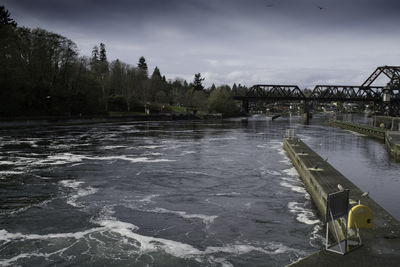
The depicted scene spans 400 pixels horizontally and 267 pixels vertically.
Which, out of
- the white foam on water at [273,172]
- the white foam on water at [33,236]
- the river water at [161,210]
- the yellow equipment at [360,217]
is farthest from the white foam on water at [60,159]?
the yellow equipment at [360,217]

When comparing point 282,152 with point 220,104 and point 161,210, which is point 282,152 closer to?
point 161,210

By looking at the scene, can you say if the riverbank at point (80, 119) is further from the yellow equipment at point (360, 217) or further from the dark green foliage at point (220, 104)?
the yellow equipment at point (360, 217)

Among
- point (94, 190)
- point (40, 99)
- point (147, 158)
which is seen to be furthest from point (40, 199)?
point (40, 99)

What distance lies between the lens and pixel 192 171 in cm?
3175

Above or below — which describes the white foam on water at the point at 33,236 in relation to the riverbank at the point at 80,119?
below

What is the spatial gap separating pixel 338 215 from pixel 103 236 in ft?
33.4

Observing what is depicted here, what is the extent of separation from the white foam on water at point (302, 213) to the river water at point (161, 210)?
56mm

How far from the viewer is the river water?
14680 mm

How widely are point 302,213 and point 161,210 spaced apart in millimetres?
7950

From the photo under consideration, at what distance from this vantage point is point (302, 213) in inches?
800

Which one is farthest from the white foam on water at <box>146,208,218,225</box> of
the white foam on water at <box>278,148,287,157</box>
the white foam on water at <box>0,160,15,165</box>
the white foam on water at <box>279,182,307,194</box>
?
the white foam on water at <box>278,148,287,157</box>

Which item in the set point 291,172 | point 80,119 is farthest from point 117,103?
point 291,172

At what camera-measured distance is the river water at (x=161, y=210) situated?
14680mm

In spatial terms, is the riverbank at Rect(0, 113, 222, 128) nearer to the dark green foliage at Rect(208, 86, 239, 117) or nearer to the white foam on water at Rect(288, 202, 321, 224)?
the dark green foliage at Rect(208, 86, 239, 117)
